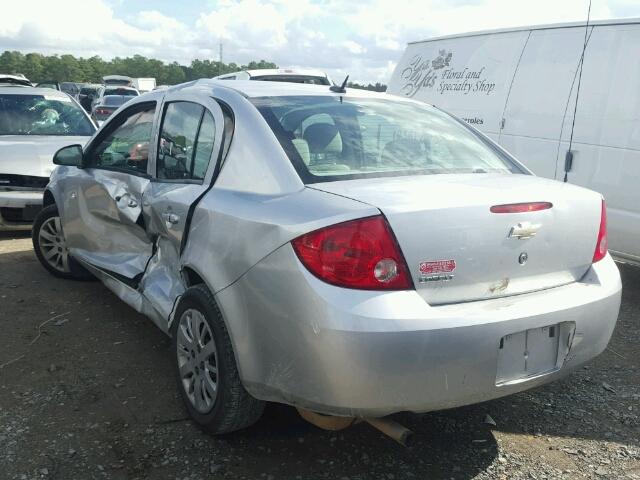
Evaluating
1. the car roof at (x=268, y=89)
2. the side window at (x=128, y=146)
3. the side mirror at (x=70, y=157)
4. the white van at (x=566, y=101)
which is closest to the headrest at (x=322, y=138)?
the car roof at (x=268, y=89)

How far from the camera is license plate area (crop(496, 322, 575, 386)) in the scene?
2.40 m

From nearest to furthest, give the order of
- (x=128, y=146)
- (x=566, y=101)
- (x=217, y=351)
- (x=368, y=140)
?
(x=217, y=351)
(x=368, y=140)
(x=128, y=146)
(x=566, y=101)

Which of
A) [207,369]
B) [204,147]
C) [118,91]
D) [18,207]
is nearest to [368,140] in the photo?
[204,147]

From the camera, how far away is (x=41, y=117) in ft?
25.5

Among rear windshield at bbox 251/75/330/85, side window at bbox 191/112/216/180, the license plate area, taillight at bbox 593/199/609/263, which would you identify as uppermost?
rear windshield at bbox 251/75/330/85

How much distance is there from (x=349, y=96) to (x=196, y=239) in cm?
118

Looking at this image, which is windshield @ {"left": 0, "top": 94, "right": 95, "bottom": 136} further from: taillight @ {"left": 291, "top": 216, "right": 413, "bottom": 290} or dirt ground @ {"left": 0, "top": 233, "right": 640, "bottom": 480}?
taillight @ {"left": 291, "top": 216, "right": 413, "bottom": 290}

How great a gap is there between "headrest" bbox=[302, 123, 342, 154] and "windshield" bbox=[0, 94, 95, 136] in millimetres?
5565

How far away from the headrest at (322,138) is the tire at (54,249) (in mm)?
3051

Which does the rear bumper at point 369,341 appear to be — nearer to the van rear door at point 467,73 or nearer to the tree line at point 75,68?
the van rear door at point 467,73

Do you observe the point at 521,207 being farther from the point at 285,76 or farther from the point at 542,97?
the point at 285,76

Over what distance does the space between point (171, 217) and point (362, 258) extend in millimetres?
1309

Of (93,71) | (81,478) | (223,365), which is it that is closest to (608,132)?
(223,365)

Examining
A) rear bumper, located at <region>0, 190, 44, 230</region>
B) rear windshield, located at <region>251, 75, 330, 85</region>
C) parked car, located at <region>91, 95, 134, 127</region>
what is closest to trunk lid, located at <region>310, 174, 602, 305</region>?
rear bumper, located at <region>0, 190, 44, 230</region>
